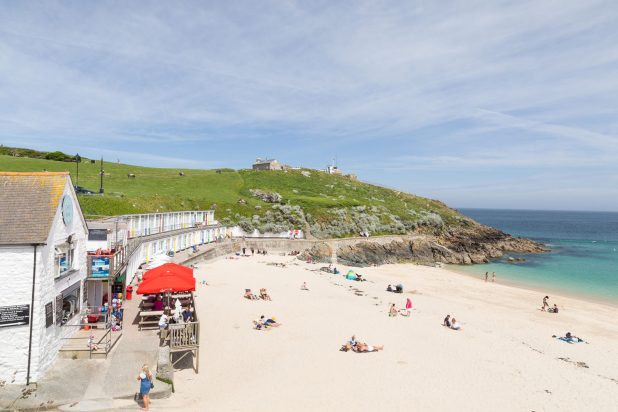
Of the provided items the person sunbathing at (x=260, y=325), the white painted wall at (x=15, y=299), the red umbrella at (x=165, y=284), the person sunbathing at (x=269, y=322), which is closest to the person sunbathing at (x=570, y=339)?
the person sunbathing at (x=269, y=322)

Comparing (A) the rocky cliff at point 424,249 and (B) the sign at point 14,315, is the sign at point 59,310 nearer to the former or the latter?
(B) the sign at point 14,315

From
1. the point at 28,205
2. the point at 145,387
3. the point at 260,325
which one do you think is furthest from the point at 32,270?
the point at 260,325

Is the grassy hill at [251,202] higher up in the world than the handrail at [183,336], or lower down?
higher up

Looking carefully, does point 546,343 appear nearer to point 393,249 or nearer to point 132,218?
point 132,218

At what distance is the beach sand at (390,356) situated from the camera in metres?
12.9

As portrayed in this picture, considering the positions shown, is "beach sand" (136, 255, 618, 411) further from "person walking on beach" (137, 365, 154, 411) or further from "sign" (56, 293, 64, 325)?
"sign" (56, 293, 64, 325)

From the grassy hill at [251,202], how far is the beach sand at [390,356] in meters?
24.9

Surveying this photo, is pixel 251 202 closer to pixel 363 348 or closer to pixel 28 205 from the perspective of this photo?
pixel 363 348

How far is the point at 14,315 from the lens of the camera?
1124 cm

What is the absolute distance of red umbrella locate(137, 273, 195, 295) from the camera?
1623 cm

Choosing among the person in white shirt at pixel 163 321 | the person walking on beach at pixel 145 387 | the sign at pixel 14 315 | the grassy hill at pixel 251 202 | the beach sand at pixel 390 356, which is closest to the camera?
the person walking on beach at pixel 145 387

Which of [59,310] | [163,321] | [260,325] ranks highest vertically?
[59,310]

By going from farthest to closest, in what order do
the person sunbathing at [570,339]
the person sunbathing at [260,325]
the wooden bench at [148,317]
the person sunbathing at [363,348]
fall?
the person sunbathing at [570,339], the person sunbathing at [260,325], the person sunbathing at [363,348], the wooden bench at [148,317]

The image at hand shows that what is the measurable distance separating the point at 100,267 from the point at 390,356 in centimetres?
1378
